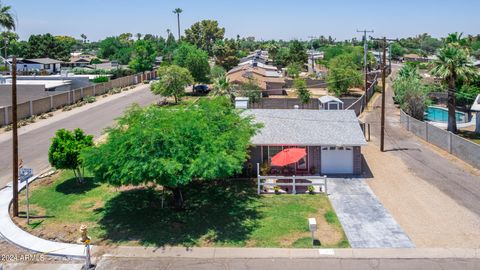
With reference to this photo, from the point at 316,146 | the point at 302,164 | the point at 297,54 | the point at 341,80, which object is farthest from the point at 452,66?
the point at 297,54

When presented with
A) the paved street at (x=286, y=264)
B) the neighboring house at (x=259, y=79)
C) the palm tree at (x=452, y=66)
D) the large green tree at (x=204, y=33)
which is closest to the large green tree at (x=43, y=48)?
the large green tree at (x=204, y=33)

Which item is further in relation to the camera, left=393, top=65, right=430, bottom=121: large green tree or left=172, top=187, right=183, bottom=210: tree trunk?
left=393, top=65, right=430, bottom=121: large green tree

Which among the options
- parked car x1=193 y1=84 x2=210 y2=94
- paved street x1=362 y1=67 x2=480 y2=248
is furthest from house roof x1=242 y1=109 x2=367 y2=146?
parked car x1=193 y1=84 x2=210 y2=94

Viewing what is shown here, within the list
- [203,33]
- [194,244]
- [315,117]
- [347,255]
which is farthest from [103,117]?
[203,33]

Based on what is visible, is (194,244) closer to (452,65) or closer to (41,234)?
(41,234)

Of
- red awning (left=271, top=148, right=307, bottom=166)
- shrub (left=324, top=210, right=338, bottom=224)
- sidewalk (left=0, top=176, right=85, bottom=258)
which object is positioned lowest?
sidewalk (left=0, top=176, right=85, bottom=258)

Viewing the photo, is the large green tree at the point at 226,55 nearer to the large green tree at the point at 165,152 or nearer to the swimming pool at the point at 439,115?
the swimming pool at the point at 439,115

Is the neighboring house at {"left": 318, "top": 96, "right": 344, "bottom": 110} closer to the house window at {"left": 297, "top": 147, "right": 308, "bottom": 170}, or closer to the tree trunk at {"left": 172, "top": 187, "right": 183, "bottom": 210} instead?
the house window at {"left": 297, "top": 147, "right": 308, "bottom": 170}
